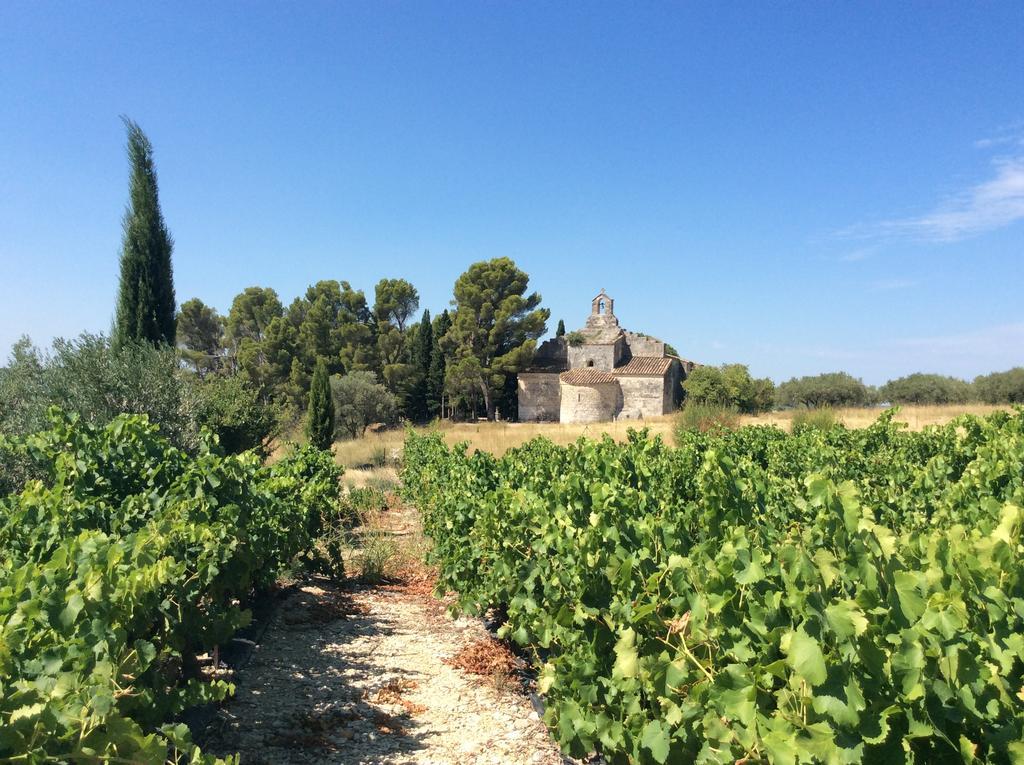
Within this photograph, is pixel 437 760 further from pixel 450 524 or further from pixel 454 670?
pixel 450 524

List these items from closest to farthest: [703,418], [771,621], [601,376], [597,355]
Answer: [771,621] < [703,418] < [601,376] < [597,355]

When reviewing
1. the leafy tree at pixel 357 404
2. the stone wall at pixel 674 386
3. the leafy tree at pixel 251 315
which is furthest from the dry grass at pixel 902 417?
the leafy tree at pixel 251 315

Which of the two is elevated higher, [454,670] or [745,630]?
[745,630]

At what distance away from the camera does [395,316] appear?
4241cm

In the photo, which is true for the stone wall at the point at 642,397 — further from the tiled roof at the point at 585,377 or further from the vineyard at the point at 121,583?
the vineyard at the point at 121,583

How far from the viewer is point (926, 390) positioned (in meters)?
35.9

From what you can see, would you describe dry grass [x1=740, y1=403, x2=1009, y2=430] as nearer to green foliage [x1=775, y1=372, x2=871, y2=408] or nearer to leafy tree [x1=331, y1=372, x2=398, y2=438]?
green foliage [x1=775, y1=372, x2=871, y2=408]

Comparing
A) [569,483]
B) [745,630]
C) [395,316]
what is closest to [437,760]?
[569,483]

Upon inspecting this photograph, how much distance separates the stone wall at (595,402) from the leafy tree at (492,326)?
5171mm

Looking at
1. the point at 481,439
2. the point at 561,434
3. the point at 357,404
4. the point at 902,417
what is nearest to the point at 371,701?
the point at 481,439

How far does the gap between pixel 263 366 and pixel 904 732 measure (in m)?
38.3

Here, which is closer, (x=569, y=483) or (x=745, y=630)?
(x=745, y=630)

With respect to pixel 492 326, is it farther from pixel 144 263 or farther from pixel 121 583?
pixel 121 583

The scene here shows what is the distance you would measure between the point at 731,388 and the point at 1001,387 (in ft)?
41.2
